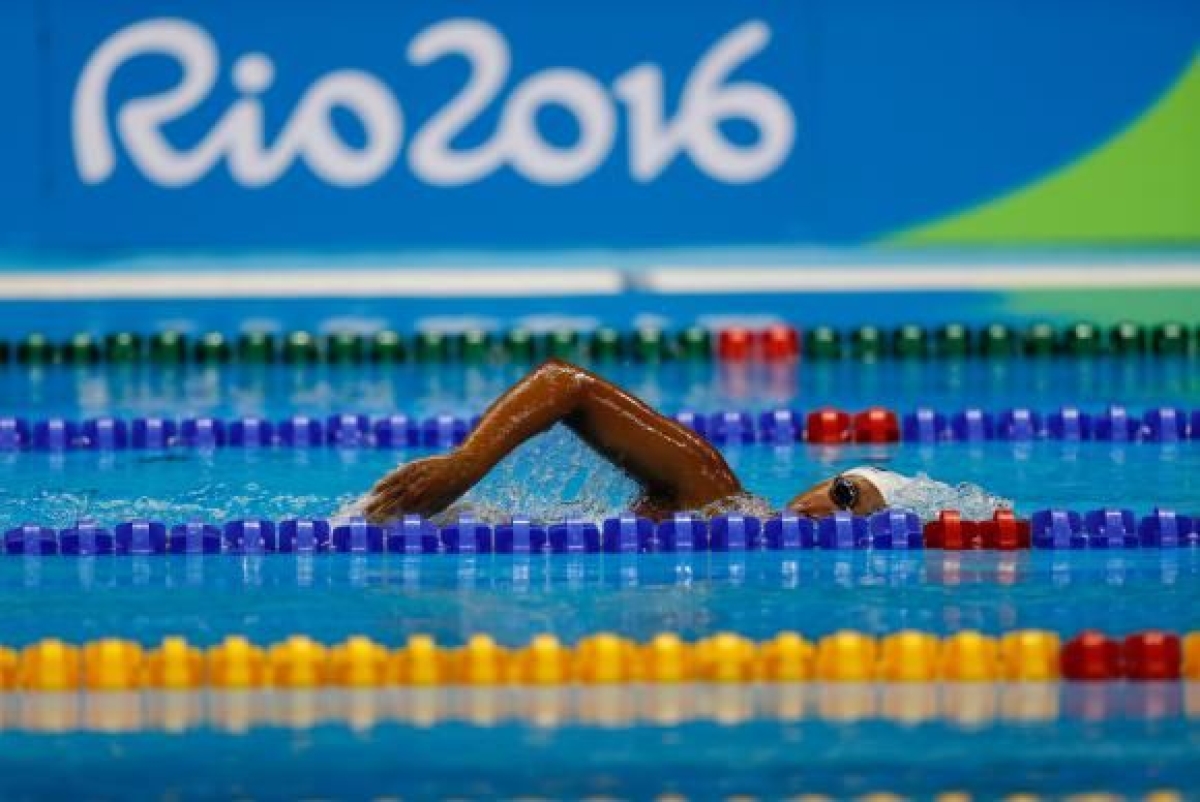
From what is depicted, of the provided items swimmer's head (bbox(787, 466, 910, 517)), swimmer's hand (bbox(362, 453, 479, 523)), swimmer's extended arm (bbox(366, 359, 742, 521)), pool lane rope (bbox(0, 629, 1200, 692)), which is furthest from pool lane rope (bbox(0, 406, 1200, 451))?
pool lane rope (bbox(0, 629, 1200, 692))

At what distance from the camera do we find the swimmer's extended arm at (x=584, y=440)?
5703 millimetres

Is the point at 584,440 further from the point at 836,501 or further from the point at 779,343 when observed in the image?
the point at 779,343

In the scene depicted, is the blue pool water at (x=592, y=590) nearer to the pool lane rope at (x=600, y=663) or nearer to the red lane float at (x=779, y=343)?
the pool lane rope at (x=600, y=663)

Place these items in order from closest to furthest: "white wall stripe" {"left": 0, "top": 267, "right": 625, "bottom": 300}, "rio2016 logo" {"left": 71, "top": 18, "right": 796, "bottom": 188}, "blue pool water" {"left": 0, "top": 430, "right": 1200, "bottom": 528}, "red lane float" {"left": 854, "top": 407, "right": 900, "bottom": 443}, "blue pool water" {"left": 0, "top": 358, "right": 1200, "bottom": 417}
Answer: "blue pool water" {"left": 0, "top": 430, "right": 1200, "bottom": 528} → "red lane float" {"left": 854, "top": 407, "right": 900, "bottom": 443} → "blue pool water" {"left": 0, "top": 358, "right": 1200, "bottom": 417} → "white wall stripe" {"left": 0, "top": 267, "right": 625, "bottom": 300} → "rio2016 logo" {"left": 71, "top": 18, "right": 796, "bottom": 188}

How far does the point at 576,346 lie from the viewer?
938 centimetres

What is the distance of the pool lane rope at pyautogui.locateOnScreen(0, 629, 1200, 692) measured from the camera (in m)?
4.76

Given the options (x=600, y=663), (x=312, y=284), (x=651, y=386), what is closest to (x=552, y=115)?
(x=312, y=284)

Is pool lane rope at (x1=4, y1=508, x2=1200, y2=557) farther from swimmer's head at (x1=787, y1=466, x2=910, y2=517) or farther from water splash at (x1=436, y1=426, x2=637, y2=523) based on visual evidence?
water splash at (x1=436, y1=426, x2=637, y2=523)

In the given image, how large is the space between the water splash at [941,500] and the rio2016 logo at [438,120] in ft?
14.8

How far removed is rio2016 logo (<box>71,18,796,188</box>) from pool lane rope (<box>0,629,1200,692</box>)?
6.09 metres

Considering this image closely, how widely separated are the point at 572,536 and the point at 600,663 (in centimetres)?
132

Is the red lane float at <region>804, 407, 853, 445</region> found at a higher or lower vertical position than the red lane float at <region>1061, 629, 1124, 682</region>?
higher

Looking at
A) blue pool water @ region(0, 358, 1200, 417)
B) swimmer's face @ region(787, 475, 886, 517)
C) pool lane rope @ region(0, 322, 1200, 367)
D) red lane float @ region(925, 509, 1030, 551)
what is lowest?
red lane float @ region(925, 509, 1030, 551)

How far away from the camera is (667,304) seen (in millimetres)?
10148
